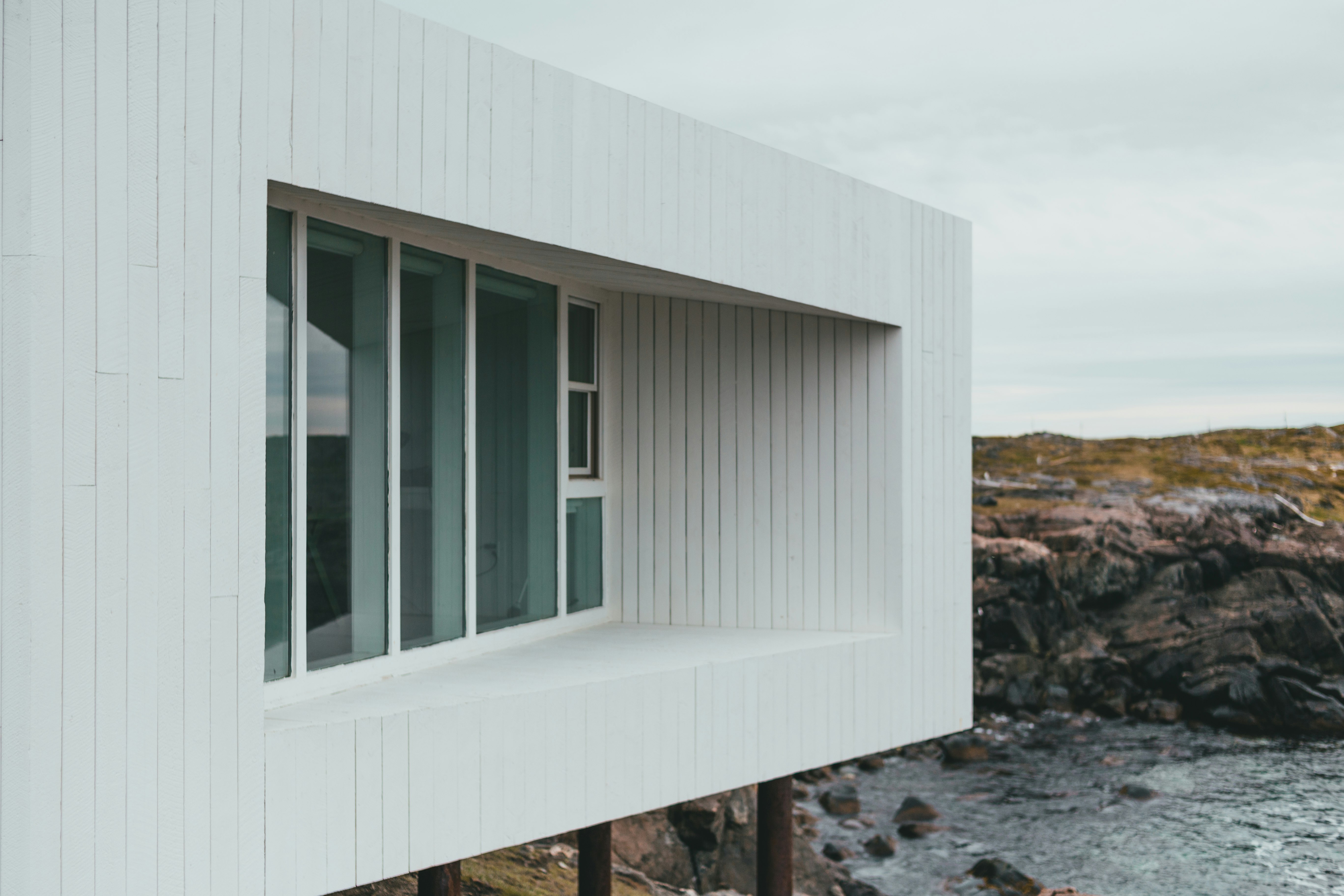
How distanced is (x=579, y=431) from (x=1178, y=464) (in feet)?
121

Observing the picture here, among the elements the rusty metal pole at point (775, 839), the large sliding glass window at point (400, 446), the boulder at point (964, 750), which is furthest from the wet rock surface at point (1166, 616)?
the large sliding glass window at point (400, 446)

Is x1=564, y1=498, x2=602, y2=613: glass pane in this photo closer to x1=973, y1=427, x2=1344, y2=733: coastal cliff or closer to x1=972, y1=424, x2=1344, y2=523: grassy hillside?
x1=973, y1=427, x2=1344, y2=733: coastal cliff

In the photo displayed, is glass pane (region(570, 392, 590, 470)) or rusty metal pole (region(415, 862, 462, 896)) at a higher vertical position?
glass pane (region(570, 392, 590, 470))

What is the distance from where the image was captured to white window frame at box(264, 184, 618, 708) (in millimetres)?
4617

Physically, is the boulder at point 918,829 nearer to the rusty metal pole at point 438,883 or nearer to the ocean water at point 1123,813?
the ocean water at point 1123,813

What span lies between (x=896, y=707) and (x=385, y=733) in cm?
395

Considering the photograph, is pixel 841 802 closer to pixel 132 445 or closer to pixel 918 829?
pixel 918 829

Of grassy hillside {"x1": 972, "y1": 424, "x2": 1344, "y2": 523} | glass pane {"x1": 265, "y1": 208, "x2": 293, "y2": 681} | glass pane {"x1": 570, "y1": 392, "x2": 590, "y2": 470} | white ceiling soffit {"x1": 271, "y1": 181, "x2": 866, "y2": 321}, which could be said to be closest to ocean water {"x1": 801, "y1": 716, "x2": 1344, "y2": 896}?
glass pane {"x1": 570, "y1": 392, "x2": 590, "y2": 470}

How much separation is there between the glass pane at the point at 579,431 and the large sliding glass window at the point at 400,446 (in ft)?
1.20

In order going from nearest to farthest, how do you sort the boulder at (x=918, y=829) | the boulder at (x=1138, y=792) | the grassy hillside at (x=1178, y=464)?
the boulder at (x=918, y=829) → the boulder at (x=1138, y=792) → the grassy hillside at (x=1178, y=464)

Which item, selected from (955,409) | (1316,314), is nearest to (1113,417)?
(1316,314)

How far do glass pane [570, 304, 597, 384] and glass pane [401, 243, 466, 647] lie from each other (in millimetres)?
1536

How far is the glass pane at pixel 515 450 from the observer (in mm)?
6008

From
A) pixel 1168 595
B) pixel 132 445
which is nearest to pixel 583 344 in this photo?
pixel 132 445
